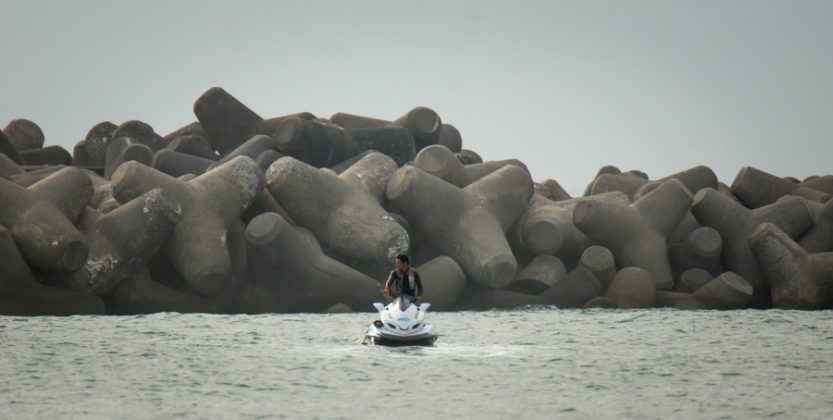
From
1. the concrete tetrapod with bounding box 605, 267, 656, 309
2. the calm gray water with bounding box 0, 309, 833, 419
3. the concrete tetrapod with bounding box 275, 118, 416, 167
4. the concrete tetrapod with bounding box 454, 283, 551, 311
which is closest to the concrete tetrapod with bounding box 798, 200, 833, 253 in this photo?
the concrete tetrapod with bounding box 605, 267, 656, 309

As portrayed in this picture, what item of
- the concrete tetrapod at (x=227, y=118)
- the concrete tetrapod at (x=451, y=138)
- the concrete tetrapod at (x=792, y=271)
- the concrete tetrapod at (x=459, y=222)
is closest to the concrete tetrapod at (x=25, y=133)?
the concrete tetrapod at (x=227, y=118)

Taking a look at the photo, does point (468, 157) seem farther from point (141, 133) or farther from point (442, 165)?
point (141, 133)

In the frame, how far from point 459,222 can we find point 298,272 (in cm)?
241

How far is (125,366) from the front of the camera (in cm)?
1030

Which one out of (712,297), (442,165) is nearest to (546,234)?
(442,165)

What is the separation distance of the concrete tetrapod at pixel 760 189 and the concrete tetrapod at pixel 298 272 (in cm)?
792

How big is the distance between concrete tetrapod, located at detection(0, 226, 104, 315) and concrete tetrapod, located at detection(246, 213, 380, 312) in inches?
79.7

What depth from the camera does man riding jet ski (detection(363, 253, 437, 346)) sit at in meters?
11.3

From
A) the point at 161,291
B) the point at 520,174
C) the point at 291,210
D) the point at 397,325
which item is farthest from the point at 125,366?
the point at 520,174

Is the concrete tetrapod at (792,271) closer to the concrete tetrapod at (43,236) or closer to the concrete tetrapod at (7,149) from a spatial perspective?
the concrete tetrapod at (43,236)

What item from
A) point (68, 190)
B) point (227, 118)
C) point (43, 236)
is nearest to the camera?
point (43, 236)

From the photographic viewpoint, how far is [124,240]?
1514 centimetres

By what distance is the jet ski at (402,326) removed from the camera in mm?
11305

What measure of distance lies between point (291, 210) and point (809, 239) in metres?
7.81
